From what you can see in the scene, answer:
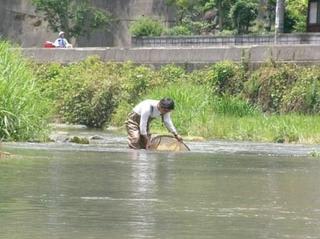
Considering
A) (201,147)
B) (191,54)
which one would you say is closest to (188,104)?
(191,54)

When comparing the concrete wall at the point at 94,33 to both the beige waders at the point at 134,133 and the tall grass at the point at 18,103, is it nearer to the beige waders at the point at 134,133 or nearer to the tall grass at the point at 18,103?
the beige waders at the point at 134,133

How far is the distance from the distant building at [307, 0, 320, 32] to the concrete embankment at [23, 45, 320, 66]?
42.8 feet

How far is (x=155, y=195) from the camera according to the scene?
11.2 m

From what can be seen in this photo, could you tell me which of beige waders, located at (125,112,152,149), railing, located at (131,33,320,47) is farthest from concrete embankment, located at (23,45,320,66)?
beige waders, located at (125,112,152,149)

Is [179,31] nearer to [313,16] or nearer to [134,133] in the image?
[313,16]

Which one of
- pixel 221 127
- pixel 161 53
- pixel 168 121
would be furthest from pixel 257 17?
pixel 168 121

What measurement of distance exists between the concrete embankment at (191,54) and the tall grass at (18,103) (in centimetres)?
1040

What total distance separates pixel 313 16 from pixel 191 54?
47.7ft

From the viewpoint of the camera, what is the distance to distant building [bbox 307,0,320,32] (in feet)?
148

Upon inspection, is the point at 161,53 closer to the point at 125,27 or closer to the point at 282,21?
the point at 282,21

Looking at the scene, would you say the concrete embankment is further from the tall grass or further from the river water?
the river water

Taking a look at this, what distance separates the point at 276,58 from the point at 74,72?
6437 millimetres

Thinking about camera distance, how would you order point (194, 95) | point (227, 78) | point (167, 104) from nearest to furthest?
point (167, 104), point (194, 95), point (227, 78)

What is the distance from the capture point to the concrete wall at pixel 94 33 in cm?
5281
